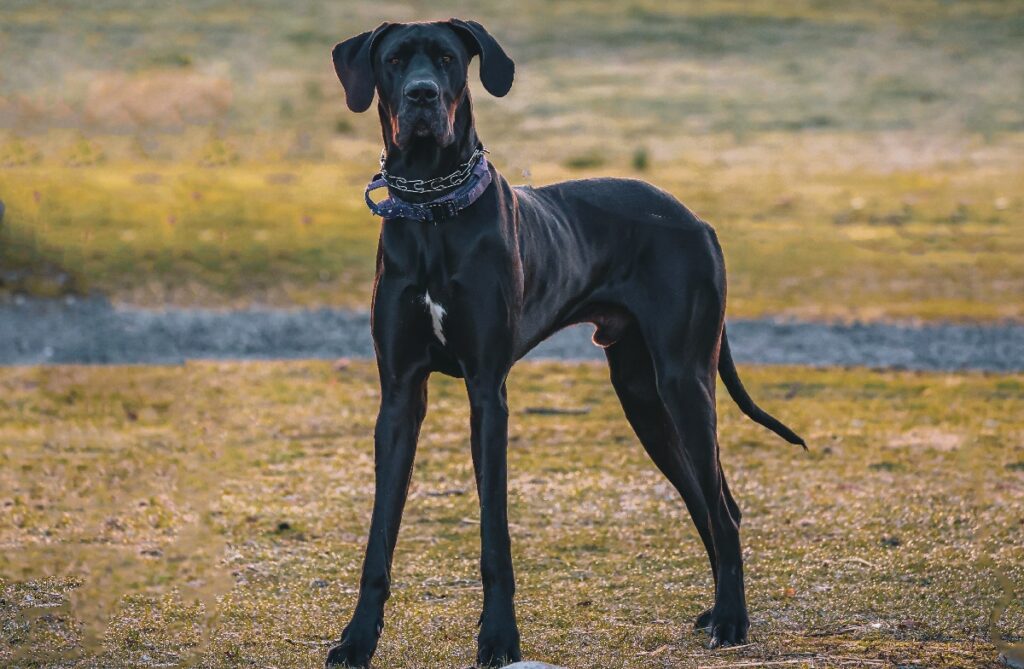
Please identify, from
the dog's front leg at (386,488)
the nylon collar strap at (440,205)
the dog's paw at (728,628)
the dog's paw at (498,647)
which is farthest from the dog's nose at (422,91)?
the dog's paw at (728,628)

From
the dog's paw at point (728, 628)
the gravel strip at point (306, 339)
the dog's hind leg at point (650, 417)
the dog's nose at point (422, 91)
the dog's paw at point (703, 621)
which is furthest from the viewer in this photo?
the gravel strip at point (306, 339)

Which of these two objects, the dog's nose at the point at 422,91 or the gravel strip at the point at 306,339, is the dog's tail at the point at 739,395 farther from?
the gravel strip at the point at 306,339

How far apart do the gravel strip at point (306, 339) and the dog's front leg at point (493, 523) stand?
691 centimetres

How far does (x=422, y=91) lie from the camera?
5078 mm

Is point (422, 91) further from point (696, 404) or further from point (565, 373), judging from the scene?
point (565, 373)

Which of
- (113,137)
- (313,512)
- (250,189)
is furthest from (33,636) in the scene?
(113,137)

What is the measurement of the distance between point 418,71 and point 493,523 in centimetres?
157

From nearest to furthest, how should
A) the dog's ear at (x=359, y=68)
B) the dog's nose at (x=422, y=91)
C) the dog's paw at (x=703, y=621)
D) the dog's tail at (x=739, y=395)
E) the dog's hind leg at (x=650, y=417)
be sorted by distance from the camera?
the dog's nose at (x=422, y=91)
the dog's ear at (x=359, y=68)
the dog's paw at (x=703, y=621)
the dog's hind leg at (x=650, y=417)
the dog's tail at (x=739, y=395)

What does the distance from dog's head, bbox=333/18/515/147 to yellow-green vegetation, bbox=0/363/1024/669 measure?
1.89m

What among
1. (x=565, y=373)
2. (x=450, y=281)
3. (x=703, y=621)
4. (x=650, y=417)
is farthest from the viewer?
(x=565, y=373)

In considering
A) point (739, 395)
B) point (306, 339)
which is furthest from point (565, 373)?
point (739, 395)

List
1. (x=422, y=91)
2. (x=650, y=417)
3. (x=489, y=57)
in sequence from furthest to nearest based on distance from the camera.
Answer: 1. (x=650, y=417)
2. (x=489, y=57)
3. (x=422, y=91)

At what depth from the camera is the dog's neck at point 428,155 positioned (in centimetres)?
533

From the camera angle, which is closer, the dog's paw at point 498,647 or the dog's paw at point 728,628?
the dog's paw at point 498,647
